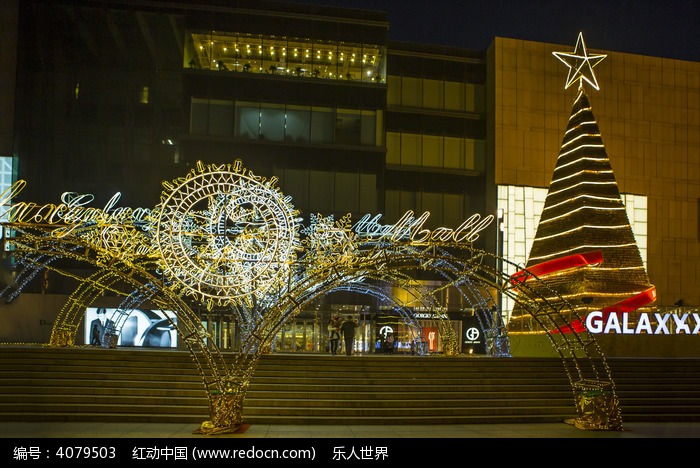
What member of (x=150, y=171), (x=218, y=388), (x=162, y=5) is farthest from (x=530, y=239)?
(x=218, y=388)

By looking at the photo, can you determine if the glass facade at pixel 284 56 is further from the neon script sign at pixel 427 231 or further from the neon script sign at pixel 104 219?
the neon script sign at pixel 427 231

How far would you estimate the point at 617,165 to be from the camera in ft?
151

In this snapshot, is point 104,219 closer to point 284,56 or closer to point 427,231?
point 427,231

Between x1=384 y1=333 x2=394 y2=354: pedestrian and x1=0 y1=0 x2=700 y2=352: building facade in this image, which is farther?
x1=0 y1=0 x2=700 y2=352: building facade

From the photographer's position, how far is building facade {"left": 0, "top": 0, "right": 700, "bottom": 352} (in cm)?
4212

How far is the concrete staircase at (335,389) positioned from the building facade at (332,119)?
18093 mm

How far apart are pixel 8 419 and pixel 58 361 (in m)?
3.54

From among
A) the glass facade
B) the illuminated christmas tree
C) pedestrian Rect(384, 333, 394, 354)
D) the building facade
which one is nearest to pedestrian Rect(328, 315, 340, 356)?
the illuminated christmas tree

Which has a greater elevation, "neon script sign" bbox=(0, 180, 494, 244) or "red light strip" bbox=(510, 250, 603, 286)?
"neon script sign" bbox=(0, 180, 494, 244)

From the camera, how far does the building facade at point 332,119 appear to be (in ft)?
138

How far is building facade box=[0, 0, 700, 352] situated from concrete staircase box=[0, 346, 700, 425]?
18.1m

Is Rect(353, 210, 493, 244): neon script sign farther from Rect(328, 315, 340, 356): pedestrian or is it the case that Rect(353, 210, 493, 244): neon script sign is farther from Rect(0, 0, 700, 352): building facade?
Rect(0, 0, 700, 352): building facade

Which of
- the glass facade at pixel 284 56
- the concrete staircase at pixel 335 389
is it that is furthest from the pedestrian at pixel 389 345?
the concrete staircase at pixel 335 389

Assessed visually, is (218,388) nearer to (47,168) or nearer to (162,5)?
(47,168)
